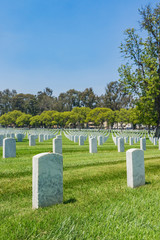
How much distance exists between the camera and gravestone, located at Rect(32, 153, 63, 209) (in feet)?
12.6

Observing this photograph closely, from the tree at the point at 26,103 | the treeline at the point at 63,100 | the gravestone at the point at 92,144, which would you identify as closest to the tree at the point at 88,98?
the treeline at the point at 63,100

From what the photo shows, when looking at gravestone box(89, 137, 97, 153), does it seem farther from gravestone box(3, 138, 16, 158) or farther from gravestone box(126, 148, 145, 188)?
gravestone box(126, 148, 145, 188)

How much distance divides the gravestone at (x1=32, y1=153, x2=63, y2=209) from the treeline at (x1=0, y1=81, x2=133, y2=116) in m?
83.9

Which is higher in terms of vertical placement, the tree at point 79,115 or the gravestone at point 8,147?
the tree at point 79,115

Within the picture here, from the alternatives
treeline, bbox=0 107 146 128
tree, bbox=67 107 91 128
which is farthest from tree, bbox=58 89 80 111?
tree, bbox=67 107 91 128

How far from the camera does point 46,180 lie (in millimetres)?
3938

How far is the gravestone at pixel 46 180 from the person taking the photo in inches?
151

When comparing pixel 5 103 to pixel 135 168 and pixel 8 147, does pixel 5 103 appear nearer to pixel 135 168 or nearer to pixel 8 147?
pixel 8 147

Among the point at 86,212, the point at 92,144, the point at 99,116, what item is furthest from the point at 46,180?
the point at 99,116

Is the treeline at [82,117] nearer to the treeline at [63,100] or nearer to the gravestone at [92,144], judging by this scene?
the treeline at [63,100]

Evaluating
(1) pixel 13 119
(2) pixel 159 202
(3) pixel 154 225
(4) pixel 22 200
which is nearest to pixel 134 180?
(2) pixel 159 202

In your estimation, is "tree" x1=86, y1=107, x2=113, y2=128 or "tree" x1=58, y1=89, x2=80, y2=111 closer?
"tree" x1=86, y1=107, x2=113, y2=128

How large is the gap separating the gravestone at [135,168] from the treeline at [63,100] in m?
82.2

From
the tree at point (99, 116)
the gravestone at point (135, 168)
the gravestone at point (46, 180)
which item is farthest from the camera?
the tree at point (99, 116)
